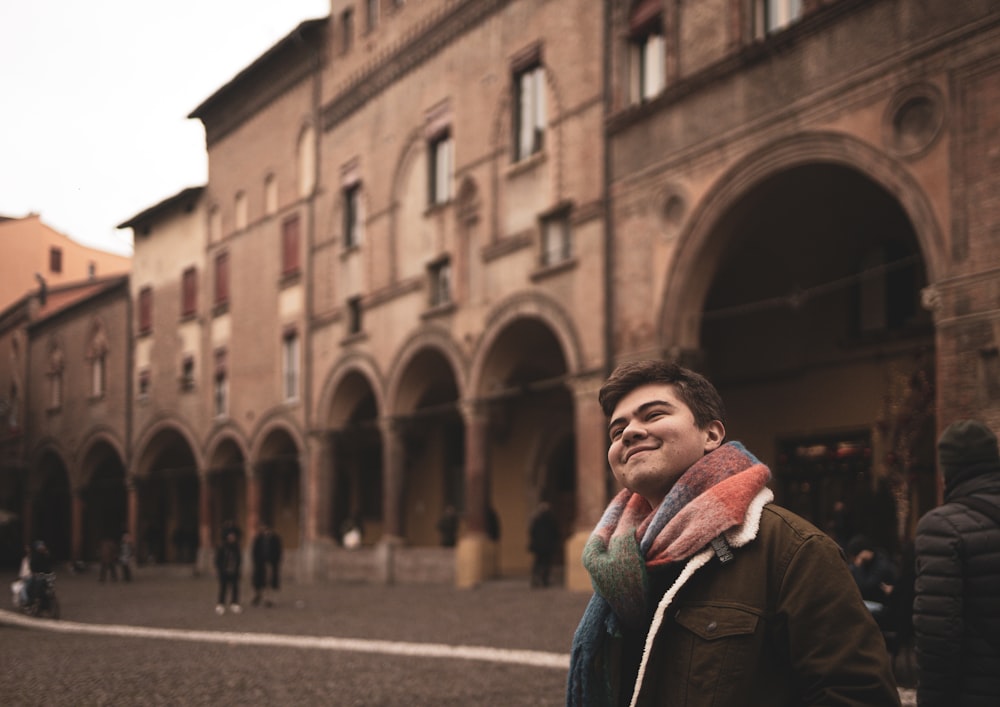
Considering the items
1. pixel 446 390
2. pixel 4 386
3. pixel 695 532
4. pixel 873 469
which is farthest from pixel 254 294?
pixel 695 532

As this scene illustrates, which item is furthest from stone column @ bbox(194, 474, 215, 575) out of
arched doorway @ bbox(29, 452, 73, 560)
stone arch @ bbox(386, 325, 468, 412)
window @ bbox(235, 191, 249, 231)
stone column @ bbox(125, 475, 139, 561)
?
arched doorway @ bbox(29, 452, 73, 560)

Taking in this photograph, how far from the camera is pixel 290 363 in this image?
31109 millimetres

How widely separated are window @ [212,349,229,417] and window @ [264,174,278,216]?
475cm

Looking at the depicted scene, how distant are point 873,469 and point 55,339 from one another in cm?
3723

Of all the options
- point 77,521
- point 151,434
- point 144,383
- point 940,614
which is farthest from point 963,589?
point 77,521

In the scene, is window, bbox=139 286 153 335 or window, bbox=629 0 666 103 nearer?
window, bbox=629 0 666 103

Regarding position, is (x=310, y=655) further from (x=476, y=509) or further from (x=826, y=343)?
(x=476, y=509)

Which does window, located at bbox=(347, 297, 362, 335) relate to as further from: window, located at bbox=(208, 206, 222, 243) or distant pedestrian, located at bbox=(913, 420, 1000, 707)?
distant pedestrian, located at bbox=(913, 420, 1000, 707)

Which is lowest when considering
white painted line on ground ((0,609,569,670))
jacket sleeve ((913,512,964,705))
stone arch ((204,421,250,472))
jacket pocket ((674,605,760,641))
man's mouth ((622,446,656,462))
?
white painted line on ground ((0,609,569,670))

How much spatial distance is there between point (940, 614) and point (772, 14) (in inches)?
526

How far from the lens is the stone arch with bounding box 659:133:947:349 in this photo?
12961 millimetres

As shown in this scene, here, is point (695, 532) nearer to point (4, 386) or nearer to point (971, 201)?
point (971, 201)

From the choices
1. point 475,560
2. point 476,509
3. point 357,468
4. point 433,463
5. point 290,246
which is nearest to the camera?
point 475,560

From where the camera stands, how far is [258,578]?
20.8m
